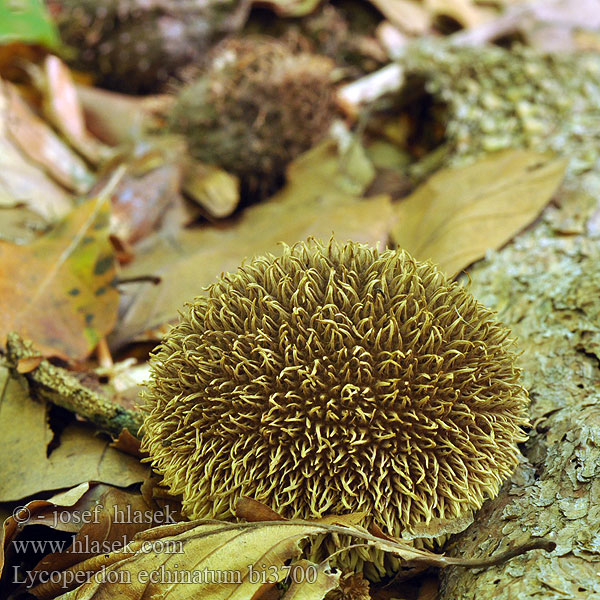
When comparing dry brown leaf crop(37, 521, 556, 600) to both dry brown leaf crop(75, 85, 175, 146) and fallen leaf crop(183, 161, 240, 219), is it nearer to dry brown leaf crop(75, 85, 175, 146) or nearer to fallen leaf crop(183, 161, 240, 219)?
fallen leaf crop(183, 161, 240, 219)

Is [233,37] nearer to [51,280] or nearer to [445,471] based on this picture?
[51,280]

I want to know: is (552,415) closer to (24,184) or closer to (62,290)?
(62,290)

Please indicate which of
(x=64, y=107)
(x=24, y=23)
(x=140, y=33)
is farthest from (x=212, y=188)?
(x=24, y=23)

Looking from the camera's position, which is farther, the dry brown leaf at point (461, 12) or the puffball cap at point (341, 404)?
the dry brown leaf at point (461, 12)

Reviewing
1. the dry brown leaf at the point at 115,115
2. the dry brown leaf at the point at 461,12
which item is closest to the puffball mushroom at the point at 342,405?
the dry brown leaf at the point at 115,115

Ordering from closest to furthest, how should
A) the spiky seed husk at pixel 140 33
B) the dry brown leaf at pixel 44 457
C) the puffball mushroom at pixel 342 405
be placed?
the puffball mushroom at pixel 342 405, the dry brown leaf at pixel 44 457, the spiky seed husk at pixel 140 33

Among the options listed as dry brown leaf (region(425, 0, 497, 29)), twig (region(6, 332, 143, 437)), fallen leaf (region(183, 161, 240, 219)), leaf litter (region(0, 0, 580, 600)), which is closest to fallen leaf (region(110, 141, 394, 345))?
leaf litter (region(0, 0, 580, 600))

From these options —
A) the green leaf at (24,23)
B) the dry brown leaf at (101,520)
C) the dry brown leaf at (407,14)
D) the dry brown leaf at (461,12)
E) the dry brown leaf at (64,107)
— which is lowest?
the dry brown leaf at (461,12)

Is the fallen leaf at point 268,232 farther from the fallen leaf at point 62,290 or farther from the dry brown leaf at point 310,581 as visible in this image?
the dry brown leaf at point 310,581
